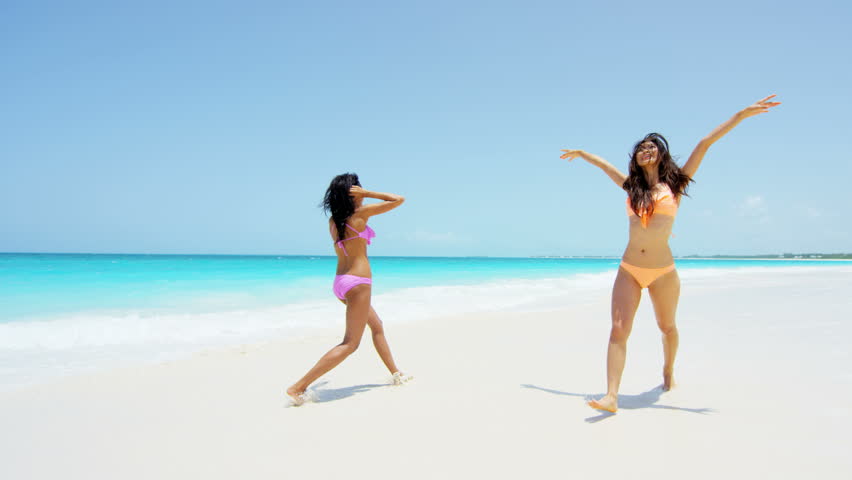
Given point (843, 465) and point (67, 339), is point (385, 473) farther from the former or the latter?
point (67, 339)

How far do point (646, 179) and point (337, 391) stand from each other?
3188 mm

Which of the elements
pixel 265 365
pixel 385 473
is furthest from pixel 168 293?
pixel 385 473

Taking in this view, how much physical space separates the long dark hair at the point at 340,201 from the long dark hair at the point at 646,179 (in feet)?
7.39

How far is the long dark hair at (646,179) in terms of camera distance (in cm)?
331

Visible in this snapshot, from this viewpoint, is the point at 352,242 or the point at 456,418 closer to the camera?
the point at 456,418

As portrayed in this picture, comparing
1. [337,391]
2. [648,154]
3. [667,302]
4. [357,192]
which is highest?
[648,154]

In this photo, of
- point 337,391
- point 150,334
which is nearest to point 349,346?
point 337,391

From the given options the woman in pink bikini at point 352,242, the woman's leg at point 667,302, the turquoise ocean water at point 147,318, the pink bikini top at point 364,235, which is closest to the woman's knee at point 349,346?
the woman in pink bikini at point 352,242

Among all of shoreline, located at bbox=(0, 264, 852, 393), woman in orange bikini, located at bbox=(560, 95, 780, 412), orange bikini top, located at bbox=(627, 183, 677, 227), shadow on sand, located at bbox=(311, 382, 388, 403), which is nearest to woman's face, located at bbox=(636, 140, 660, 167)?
woman in orange bikini, located at bbox=(560, 95, 780, 412)

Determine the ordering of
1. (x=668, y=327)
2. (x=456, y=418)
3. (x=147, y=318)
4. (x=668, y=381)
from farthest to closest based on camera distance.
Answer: (x=147, y=318) < (x=668, y=381) < (x=668, y=327) < (x=456, y=418)

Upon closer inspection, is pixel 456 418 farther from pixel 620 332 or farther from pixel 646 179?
pixel 646 179

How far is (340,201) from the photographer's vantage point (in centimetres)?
378

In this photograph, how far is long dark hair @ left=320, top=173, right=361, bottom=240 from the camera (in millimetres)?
3768

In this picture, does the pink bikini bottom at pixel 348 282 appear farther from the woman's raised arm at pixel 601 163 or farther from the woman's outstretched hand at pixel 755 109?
the woman's outstretched hand at pixel 755 109
